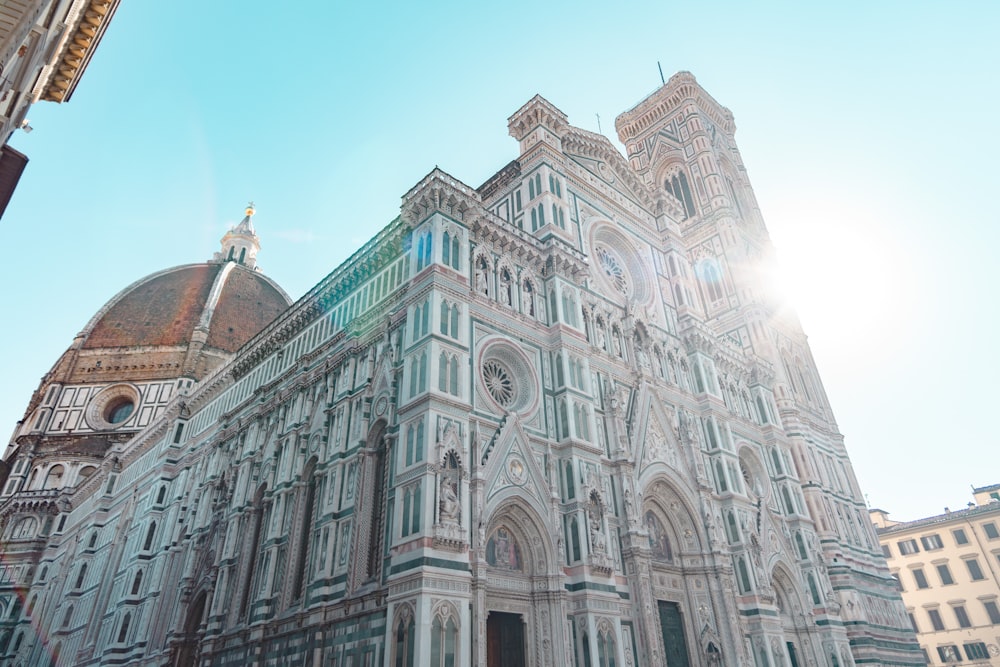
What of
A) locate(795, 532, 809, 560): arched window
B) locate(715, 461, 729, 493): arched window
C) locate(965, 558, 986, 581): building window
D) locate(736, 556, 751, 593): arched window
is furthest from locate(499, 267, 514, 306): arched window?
locate(965, 558, 986, 581): building window

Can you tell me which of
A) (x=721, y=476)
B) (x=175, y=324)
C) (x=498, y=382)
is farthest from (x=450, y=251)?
(x=175, y=324)

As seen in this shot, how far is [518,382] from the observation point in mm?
21375

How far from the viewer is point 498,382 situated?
2081 cm

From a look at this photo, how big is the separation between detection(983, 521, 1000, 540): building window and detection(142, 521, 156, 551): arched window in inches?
2256

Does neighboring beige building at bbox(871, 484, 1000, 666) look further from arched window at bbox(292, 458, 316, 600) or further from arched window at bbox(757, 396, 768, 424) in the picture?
arched window at bbox(292, 458, 316, 600)

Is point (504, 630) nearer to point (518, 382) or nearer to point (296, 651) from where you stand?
point (296, 651)

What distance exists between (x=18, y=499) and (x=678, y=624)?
53256 millimetres

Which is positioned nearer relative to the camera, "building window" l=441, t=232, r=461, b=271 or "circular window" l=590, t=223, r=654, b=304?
"building window" l=441, t=232, r=461, b=271

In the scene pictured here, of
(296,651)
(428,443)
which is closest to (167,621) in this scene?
(296,651)

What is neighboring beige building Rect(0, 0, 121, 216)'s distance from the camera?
766 cm

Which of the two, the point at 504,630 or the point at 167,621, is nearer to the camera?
the point at 504,630

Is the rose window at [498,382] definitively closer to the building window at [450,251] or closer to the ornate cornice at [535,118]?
the building window at [450,251]

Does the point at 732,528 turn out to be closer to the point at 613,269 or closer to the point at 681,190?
the point at 613,269

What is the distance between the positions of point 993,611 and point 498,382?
153ft
